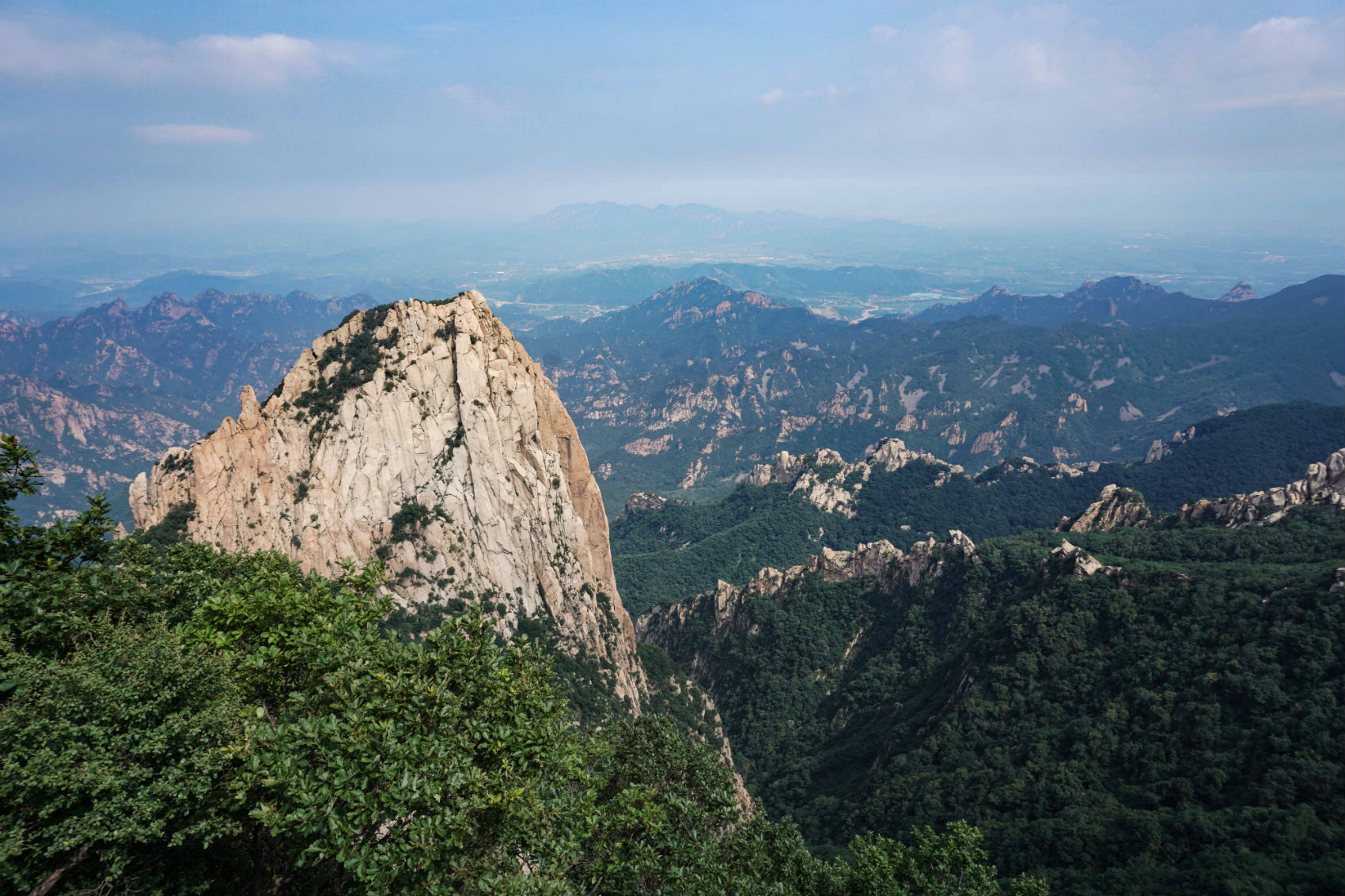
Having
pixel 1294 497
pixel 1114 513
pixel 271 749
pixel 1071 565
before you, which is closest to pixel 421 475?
pixel 271 749

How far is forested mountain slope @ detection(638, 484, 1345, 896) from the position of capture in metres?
55.5

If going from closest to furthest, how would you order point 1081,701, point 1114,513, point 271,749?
point 271,749 → point 1081,701 → point 1114,513

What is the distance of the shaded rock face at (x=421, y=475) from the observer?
77.5 m

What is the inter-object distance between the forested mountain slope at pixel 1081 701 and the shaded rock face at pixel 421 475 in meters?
34.9

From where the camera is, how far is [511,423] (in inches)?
3686

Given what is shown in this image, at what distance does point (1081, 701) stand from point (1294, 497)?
168 ft

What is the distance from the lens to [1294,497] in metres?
97.5

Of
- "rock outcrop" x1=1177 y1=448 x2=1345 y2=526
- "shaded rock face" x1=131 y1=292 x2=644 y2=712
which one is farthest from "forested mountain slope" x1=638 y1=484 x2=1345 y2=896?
"shaded rock face" x1=131 y1=292 x2=644 y2=712

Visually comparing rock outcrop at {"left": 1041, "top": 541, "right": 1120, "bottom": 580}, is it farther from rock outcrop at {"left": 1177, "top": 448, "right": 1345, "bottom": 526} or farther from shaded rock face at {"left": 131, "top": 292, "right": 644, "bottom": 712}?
shaded rock face at {"left": 131, "top": 292, "right": 644, "bottom": 712}

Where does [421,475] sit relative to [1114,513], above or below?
above

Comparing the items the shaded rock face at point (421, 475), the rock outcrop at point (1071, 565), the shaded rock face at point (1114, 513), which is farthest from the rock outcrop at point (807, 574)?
the shaded rock face at point (421, 475)

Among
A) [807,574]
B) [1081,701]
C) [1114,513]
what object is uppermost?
[1114,513]

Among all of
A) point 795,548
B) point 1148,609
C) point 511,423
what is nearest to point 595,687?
point 511,423

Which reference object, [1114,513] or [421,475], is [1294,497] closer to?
[1114,513]
